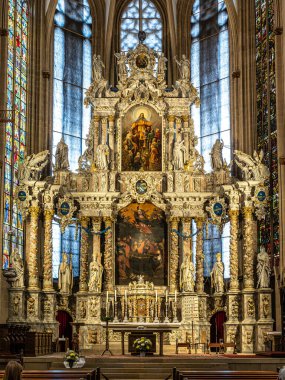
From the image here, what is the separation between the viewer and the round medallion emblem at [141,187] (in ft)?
99.1

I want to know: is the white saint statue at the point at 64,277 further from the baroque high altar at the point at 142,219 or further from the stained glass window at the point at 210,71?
the stained glass window at the point at 210,71

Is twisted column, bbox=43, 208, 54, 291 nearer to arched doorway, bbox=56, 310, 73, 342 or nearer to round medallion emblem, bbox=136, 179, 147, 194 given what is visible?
arched doorway, bbox=56, 310, 73, 342

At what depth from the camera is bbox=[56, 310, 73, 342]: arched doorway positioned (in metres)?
30.8

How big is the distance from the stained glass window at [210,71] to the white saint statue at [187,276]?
21.3 feet

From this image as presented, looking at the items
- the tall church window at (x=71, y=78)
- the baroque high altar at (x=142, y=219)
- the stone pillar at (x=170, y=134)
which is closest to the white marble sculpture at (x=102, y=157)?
the baroque high altar at (x=142, y=219)

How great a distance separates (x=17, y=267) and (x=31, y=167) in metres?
3.69

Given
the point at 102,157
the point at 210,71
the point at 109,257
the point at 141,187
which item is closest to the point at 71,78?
the point at 210,71

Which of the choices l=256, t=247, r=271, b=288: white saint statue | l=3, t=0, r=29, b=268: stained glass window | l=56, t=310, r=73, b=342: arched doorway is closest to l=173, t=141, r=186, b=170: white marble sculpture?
l=256, t=247, r=271, b=288: white saint statue

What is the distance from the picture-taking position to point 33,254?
29250 mm

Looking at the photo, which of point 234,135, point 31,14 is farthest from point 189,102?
point 31,14

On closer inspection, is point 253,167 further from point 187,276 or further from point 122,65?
point 122,65

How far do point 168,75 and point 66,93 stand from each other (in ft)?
14.9

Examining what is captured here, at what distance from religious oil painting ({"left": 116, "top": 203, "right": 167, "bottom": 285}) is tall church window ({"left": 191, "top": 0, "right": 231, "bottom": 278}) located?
377 centimetres

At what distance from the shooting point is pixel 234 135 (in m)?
33.2
